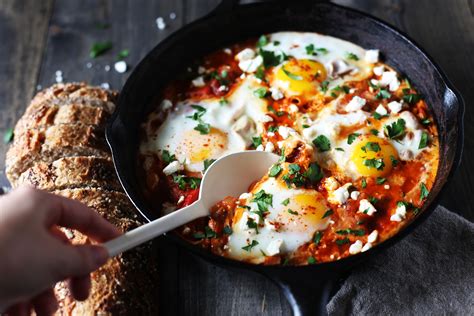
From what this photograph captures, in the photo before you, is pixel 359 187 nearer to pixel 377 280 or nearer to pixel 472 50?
pixel 377 280

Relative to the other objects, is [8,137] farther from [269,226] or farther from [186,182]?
[269,226]

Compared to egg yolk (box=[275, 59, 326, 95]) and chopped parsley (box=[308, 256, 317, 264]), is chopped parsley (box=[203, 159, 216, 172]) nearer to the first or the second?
egg yolk (box=[275, 59, 326, 95])

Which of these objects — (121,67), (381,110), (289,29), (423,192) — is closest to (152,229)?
(423,192)

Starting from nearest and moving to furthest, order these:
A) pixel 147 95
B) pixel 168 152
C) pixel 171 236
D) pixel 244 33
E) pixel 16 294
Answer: pixel 16 294 < pixel 171 236 < pixel 168 152 < pixel 147 95 < pixel 244 33

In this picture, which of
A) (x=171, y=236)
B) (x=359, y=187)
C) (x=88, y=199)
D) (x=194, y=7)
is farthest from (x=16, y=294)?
(x=194, y=7)

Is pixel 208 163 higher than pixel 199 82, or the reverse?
pixel 199 82

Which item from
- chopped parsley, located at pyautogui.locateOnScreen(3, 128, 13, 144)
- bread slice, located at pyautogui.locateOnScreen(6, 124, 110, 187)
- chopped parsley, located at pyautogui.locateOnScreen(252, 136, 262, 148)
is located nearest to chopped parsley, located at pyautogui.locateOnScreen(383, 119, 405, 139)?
chopped parsley, located at pyautogui.locateOnScreen(252, 136, 262, 148)
